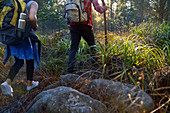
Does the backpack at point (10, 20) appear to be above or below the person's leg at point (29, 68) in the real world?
above

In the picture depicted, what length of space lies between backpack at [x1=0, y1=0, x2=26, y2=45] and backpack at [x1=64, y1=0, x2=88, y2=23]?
943 mm

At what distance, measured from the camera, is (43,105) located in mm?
1803

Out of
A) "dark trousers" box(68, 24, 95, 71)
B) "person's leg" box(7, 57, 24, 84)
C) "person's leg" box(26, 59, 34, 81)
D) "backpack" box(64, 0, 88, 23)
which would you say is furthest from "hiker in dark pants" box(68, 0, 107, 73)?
"person's leg" box(7, 57, 24, 84)

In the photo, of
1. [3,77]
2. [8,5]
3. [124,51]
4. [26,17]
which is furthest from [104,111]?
[3,77]

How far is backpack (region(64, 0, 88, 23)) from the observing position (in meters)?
3.12

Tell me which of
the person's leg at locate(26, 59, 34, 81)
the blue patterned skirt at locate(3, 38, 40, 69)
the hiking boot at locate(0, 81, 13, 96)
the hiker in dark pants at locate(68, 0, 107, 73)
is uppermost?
the hiker in dark pants at locate(68, 0, 107, 73)

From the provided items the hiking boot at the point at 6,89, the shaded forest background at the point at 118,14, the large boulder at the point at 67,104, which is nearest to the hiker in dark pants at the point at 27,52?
the hiking boot at the point at 6,89

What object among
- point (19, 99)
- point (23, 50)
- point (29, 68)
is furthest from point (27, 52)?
point (19, 99)

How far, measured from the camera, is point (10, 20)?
2494 mm

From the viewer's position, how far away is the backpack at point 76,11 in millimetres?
3125

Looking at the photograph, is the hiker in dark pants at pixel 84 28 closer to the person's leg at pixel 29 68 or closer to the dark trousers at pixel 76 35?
the dark trousers at pixel 76 35

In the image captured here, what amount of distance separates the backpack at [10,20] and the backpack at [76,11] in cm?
94

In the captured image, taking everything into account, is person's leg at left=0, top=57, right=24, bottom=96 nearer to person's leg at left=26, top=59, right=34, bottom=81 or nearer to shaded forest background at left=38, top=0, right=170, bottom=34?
person's leg at left=26, top=59, right=34, bottom=81

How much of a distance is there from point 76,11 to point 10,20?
1253 millimetres
